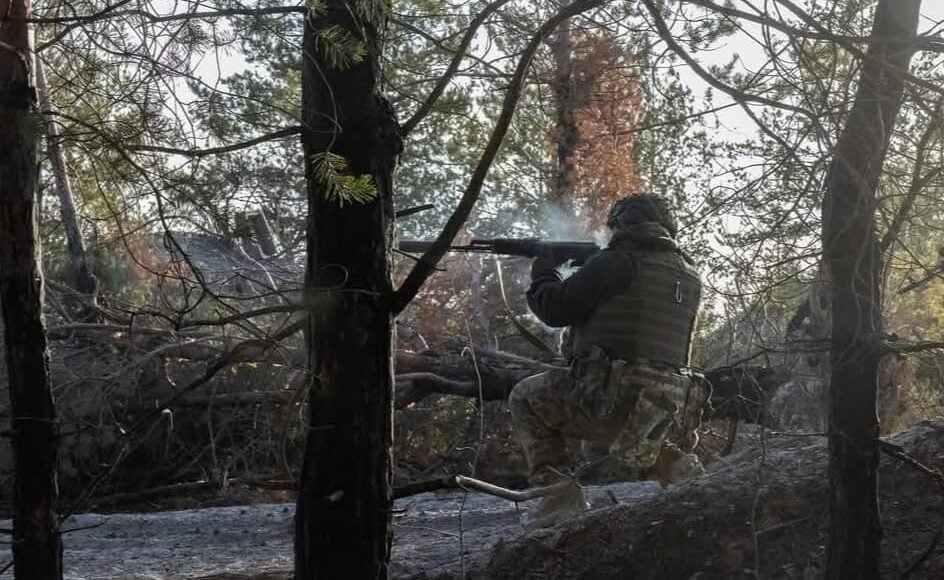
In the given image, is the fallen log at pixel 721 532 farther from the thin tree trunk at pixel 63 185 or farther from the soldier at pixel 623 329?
the thin tree trunk at pixel 63 185

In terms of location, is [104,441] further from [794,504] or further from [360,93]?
[360,93]

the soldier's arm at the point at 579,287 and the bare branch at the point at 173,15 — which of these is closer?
the bare branch at the point at 173,15

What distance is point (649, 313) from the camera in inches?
238

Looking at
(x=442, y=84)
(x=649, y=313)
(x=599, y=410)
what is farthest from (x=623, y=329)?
(x=442, y=84)

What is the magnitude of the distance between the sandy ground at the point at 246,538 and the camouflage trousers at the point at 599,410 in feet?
1.20

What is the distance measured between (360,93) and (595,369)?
119 inches

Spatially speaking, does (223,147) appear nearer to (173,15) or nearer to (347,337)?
(173,15)

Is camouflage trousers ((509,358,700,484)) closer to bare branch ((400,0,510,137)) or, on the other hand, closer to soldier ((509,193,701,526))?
soldier ((509,193,701,526))

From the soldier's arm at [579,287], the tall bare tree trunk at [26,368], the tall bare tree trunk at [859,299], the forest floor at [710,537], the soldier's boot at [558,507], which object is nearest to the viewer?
the tall bare tree trunk at [859,299]

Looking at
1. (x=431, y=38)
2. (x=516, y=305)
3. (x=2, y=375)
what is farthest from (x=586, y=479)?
(x=431, y=38)

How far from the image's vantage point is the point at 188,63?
3457mm

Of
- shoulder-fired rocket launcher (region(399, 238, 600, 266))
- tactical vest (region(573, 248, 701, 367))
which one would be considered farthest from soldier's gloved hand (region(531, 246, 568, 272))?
tactical vest (region(573, 248, 701, 367))

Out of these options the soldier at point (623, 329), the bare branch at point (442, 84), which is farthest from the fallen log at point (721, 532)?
the bare branch at point (442, 84)

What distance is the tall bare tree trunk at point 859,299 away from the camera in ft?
11.9
